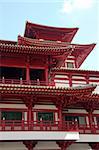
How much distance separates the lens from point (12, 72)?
2520 centimetres

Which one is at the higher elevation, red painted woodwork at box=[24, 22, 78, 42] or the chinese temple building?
red painted woodwork at box=[24, 22, 78, 42]

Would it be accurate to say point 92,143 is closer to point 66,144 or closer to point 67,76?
point 66,144

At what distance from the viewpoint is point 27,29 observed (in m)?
29.9

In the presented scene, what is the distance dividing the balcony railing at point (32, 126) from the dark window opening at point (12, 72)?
6.05 meters

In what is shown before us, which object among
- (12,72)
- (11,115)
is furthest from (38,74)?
(11,115)

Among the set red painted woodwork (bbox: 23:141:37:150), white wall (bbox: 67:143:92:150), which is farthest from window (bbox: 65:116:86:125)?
red painted woodwork (bbox: 23:141:37:150)

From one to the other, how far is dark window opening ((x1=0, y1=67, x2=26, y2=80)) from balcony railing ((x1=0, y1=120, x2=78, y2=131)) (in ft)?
19.8

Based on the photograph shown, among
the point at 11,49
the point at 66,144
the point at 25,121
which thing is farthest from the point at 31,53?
the point at 66,144

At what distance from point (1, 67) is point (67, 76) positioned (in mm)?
7156

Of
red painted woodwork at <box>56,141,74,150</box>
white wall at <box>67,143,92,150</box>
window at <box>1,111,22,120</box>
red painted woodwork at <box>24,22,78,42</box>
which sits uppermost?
red painted woodwork at <box>24,22,78,42</box>

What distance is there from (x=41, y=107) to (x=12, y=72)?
5960 mm

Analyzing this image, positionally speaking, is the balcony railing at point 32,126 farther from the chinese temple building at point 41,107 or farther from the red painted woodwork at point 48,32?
the red painted woodwork at point 48,32

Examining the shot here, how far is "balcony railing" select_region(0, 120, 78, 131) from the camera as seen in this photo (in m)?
18.8

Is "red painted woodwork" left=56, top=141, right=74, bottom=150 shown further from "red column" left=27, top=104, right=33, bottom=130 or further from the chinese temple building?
"red column" left=27, top=104, right=33, bottom=130
